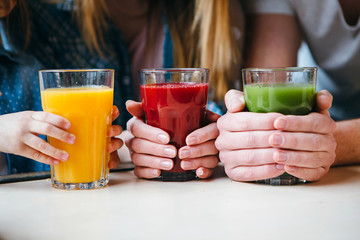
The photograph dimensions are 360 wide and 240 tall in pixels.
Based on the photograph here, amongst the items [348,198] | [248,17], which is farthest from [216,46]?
[348,198]

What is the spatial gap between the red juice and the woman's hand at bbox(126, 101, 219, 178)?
0.8 inches

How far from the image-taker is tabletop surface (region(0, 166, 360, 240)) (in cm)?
73

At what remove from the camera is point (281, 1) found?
186 cm

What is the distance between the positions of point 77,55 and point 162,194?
116cm

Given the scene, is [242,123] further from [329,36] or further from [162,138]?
[329,36]

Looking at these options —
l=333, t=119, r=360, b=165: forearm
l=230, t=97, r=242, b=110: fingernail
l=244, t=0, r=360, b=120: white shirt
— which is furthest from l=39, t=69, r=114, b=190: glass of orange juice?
l=244, t=0, r=360, b=120: white shirt

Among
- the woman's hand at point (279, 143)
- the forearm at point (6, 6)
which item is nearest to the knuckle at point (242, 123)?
the woman's hand at point (279, 143)

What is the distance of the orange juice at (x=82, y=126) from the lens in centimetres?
Result: 97

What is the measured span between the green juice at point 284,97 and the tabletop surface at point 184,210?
200mm

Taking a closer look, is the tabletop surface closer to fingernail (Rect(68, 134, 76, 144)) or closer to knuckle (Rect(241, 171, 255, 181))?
knuckle (Rect(241, 171, 255, 181))

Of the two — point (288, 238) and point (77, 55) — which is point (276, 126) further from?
point (77, 55)

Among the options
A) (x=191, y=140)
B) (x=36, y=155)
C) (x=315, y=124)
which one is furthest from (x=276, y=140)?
(x=36, y=155)

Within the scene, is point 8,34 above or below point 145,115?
above

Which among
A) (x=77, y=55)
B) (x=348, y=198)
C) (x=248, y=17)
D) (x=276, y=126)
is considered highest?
(x=248, y=17)
